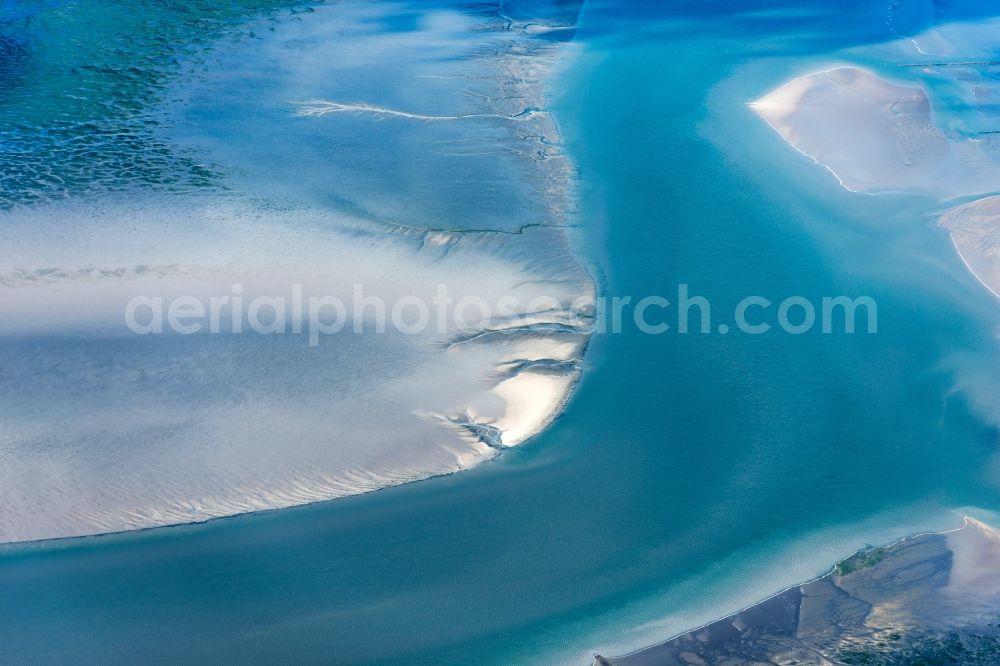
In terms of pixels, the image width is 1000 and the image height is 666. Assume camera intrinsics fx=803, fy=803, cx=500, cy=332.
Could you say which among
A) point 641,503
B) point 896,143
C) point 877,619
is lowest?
point 877,619

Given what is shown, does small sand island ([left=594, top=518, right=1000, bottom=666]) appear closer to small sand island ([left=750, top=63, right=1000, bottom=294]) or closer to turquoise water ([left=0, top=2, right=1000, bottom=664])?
turquoise water ([left=0, top=2, right=1000, bottom=664])

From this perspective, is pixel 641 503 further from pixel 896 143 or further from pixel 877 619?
pixel 896 143

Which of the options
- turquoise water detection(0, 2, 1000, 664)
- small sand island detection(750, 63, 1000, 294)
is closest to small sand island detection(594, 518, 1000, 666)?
turquoise water detection(0, 2, 1000, 664)

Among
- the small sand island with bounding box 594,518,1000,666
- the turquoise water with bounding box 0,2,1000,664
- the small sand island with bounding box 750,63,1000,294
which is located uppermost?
the small sand island with bounding box 750,63,1000,294

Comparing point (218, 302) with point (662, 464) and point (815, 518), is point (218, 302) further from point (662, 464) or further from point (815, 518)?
point (815, 518)

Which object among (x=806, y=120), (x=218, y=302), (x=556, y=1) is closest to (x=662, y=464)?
(x=218, y=302)

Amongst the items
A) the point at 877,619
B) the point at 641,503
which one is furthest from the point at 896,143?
the point at 877,619
